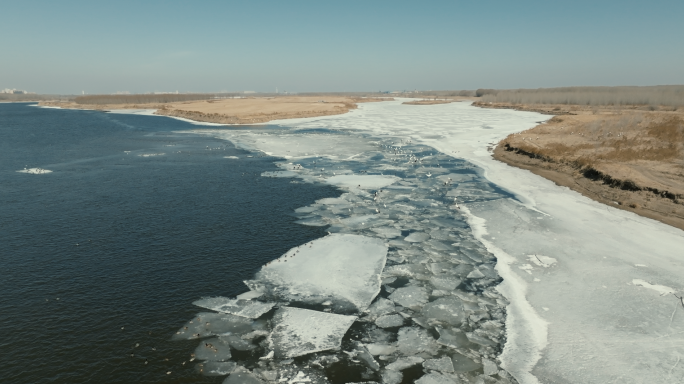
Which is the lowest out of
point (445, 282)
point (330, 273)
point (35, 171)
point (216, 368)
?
point (216, 368)

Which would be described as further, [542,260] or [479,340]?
[542,260]

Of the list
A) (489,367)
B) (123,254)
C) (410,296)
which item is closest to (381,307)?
(410,296)

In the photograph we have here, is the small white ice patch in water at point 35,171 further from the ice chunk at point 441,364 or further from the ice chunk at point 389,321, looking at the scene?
the ice chunk at point 441,364

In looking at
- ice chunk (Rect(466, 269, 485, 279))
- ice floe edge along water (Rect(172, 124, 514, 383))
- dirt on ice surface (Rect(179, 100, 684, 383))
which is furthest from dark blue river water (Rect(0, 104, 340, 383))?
ice chunk (Rect(466, 269, 485, 279))

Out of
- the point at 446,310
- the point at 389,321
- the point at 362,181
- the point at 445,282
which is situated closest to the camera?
the point at 389,321

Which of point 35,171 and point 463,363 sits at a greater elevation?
point 35,171

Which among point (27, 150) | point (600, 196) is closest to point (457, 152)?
point (600, 196)

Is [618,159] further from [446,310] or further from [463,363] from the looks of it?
[463,363]
